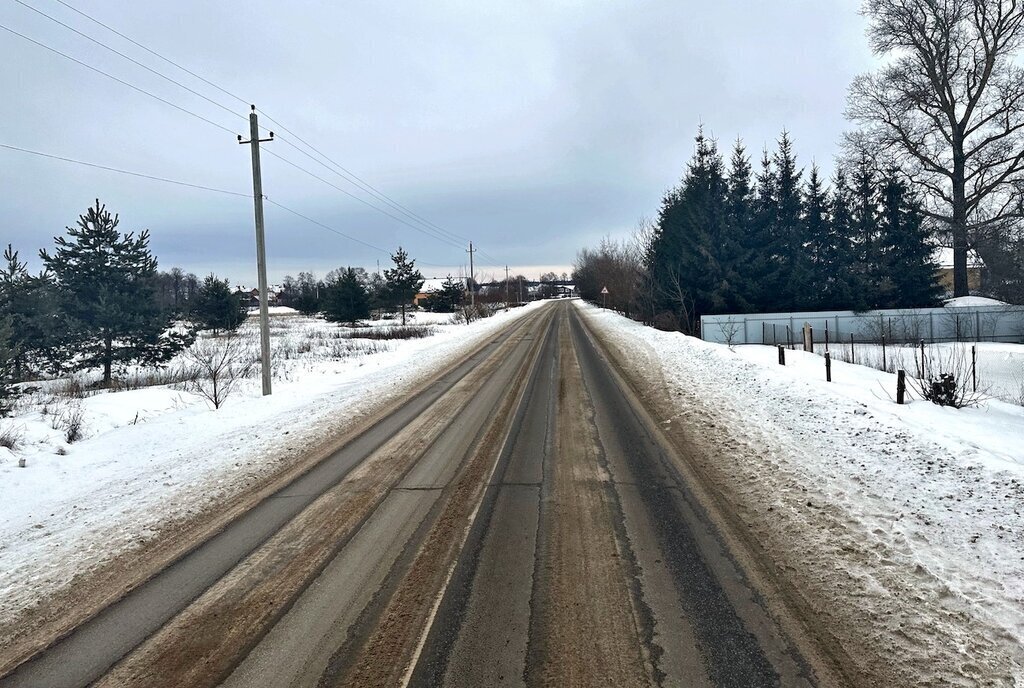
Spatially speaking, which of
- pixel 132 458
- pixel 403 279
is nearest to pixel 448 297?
pixel 403 279

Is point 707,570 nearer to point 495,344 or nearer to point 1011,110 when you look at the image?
point 495,344

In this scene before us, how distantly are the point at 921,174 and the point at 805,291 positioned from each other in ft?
34.1

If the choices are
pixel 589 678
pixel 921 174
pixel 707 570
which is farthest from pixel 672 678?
pixel 921 174

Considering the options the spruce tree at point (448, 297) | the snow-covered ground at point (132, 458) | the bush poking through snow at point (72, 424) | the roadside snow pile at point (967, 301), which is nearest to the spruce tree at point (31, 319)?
the snow-covered ground at point (132, 458)

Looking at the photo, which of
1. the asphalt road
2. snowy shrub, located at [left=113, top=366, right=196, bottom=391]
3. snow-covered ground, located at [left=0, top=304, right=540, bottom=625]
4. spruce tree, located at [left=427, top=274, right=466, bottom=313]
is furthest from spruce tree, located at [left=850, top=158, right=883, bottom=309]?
spruce tree, located at [left=427, top=274, right=466, bottom=313]

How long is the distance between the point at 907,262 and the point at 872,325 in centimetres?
724

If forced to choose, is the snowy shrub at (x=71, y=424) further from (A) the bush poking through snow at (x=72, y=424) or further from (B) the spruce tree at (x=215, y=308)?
(B) the spruce tree at (x=215, y=308)

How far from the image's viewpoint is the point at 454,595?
12.3 ft

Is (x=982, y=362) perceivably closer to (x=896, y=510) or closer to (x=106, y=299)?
(x=896, y=510)

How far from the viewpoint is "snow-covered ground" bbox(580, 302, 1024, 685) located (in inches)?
124

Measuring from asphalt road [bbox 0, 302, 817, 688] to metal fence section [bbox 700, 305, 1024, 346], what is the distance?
847 inches

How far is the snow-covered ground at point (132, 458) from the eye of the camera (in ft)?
16.0

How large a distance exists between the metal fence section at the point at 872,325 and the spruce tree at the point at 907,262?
296 cm

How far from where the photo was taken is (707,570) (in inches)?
157
